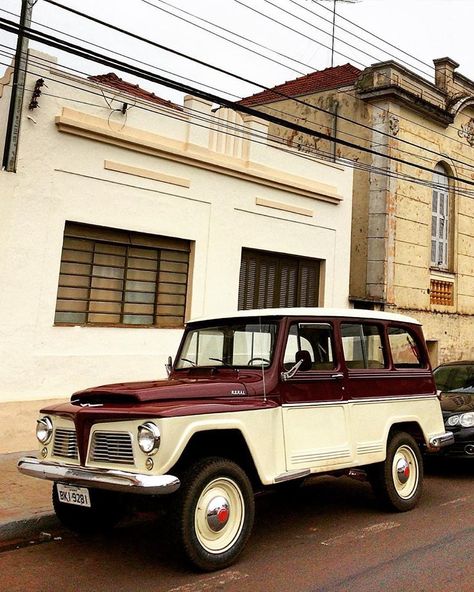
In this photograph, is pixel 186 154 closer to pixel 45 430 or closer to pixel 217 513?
pixel 45 430

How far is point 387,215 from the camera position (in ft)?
49.2

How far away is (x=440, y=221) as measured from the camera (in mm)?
16938

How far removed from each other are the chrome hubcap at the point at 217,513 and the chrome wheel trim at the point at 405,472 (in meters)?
2.21

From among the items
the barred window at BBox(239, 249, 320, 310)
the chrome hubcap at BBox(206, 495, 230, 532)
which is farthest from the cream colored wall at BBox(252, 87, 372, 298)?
the chrome hubcap at BBox(206, 495, 230, 532)

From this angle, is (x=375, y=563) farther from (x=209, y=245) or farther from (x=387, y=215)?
(x=387, y=215)

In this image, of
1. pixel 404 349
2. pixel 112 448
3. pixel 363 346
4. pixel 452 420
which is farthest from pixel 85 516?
pixel 452 420

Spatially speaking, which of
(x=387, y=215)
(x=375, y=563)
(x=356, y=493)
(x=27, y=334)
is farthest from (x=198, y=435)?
(x=387, y=215)

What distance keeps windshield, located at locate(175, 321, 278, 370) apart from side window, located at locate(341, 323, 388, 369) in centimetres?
88

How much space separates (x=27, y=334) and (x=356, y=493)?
5181 mm

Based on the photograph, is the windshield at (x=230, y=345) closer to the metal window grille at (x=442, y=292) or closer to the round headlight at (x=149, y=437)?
the round headlight at (x=149, y=437)

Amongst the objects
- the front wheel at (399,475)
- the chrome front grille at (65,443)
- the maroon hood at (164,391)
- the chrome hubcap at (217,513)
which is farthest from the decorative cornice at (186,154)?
the chrome hubcap at (217,513)

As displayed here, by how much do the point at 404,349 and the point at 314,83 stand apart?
45.3 ft

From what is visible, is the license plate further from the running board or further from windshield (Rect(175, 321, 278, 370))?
windshield (Rect(175, 321, 278, 370))

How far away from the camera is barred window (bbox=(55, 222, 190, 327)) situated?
9.47m
